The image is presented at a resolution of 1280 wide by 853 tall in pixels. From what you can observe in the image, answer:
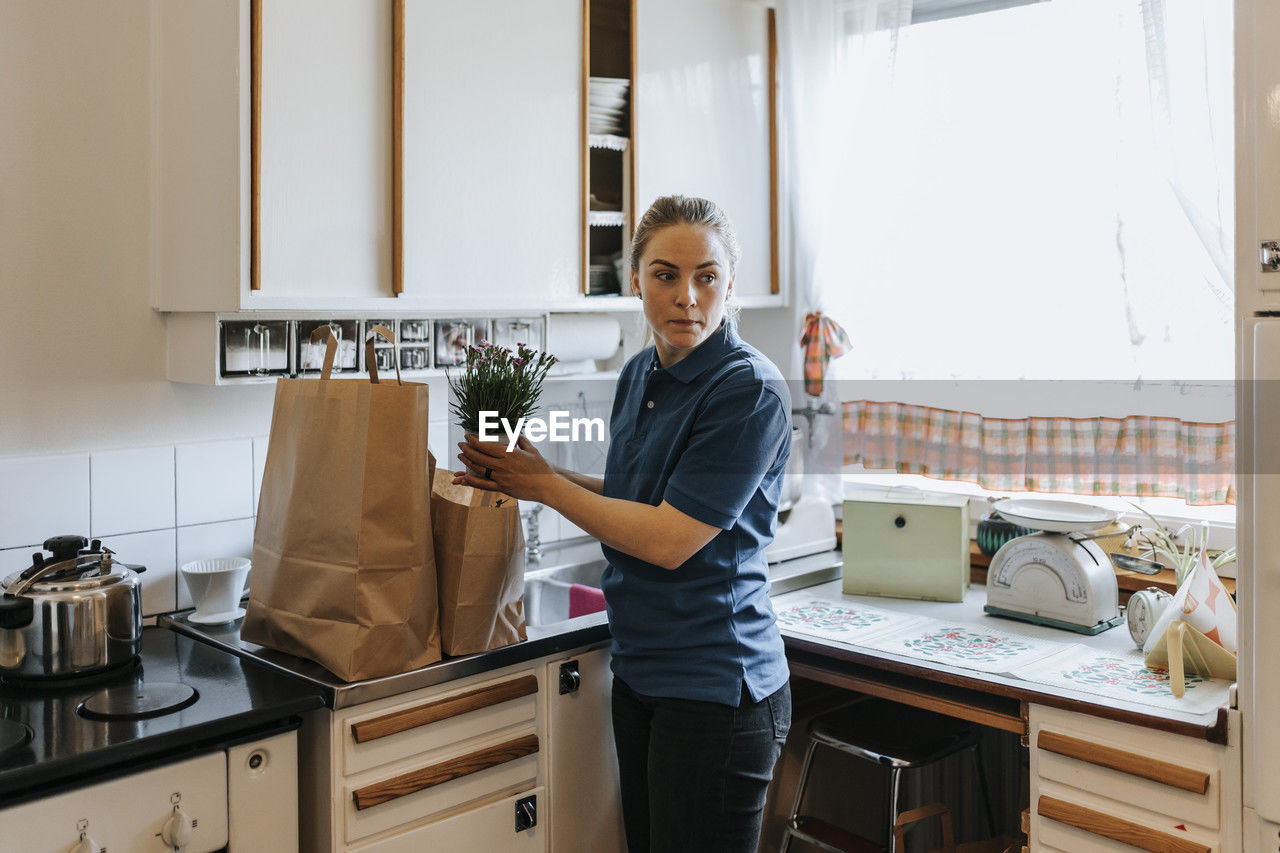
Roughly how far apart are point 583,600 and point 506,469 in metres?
0.76

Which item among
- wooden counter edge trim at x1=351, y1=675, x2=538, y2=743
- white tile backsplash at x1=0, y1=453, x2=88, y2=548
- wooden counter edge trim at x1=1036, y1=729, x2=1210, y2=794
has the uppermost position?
white tile backsplash at x1=0, y1=453, x2=88, y2=548

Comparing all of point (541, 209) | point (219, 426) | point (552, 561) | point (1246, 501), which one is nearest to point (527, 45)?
point (541, 209)

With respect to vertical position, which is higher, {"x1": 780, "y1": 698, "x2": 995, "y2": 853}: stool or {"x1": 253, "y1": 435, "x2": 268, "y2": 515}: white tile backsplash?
{"x1": 253, "y1": 435, "x2": 268, "y2": 515}: white tile backsplash

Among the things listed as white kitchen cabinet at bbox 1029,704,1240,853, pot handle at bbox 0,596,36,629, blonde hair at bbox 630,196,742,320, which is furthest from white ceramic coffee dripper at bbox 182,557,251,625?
white kitchen cabinet at bbox 1029,704,1240,853

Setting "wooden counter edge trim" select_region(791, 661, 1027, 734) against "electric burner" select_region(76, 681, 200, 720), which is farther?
"wooden counter edge trim" select_region(791, 661, 1027, 734)

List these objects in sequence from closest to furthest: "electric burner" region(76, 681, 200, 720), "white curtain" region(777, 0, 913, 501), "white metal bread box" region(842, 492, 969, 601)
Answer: "electric burner" region(76, 681, 200, 720)
"white metal bread box" region(842, 492, 969, 601)
"white curtain" region(777, 0, 913, 501)

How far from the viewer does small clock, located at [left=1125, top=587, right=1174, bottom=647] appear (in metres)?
2.06

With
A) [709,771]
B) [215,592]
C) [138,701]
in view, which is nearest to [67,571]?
[138,701]

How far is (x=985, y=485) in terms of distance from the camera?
2678mm

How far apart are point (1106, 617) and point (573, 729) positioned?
3.52ft

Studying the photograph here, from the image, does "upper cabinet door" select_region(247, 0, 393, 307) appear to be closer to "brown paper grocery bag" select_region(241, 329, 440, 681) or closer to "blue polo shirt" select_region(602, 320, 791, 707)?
"brown paper grocery bag" select_region(241, 329, 440, 681)

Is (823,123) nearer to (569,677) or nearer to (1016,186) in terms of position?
(1016,186)

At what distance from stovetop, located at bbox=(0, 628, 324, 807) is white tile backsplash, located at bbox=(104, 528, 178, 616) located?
229 millimetres

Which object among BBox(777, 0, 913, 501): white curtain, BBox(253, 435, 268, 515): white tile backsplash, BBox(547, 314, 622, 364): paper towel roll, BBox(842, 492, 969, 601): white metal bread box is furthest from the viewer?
BBox(777, 0, 913, 501): white curtain
